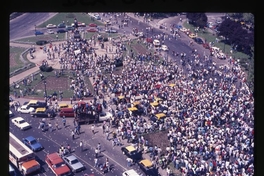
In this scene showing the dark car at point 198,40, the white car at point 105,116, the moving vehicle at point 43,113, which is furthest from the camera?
the dark car at point 198,40

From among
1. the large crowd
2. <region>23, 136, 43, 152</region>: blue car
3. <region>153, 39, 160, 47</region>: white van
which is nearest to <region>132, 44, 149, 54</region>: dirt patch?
the large crowd

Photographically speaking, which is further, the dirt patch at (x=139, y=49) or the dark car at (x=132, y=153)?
the dirt patch at (x=139, y=49)

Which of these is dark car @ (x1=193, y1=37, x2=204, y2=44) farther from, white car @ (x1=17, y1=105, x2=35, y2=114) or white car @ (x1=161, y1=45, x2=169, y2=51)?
white car @ (x1=17, y1=105, x2=35, y2=114)

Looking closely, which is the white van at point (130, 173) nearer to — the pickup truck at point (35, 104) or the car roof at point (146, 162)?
the car roof at point (146, 162)

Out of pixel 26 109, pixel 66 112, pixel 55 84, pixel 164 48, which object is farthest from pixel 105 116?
pixel 164 48

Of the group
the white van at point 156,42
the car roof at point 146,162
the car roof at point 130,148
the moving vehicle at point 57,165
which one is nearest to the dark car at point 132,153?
the car roof at point 130,148

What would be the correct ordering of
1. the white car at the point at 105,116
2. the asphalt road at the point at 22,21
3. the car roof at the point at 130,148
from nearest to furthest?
the asphalt road at the point at 22,21
the car roof at the point at 130,148
the white car at the point at 105,116
